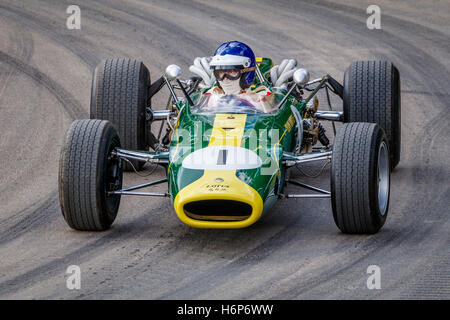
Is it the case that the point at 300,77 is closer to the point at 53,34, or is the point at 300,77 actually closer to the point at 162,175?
the point at 162,175

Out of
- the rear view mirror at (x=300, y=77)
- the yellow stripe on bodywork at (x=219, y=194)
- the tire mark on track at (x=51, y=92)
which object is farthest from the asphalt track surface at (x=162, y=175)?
the rear view mirror at (x=300, y=77)

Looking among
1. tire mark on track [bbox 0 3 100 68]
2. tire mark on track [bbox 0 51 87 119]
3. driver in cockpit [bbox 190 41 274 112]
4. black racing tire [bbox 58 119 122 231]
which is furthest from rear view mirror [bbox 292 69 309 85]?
tire mark on track [bbox 0 3 100 68]

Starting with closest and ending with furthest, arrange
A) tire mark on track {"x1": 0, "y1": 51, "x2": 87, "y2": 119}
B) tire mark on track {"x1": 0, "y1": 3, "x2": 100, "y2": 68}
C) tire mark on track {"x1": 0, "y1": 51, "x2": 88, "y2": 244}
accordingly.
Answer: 1. tire mark on track {"x1": 0, "y1": 51, "x2": 88, "y2": 244}
2. tire mark on track {"x1": 0, "y1": 51, "x2": 87, "y2": 119}
3. tire mark on track {"x1": 0, "y1": 3, "x2": 100, "y2": 68}

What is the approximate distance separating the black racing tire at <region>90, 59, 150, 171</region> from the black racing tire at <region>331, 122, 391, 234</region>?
140 inches

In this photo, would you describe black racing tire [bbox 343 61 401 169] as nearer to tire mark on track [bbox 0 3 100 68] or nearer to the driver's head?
Result: the driver's head

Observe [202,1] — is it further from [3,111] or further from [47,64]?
[3,111]

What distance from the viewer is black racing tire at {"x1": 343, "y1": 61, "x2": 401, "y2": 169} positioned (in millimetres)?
12484

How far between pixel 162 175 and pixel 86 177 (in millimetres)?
3101

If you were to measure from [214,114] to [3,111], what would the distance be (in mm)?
6606

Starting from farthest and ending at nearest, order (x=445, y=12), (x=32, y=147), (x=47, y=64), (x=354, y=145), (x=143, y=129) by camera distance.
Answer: (x=445, y=12) → (x=47, y=64) → (x=32, y=147) → (x=143, y=129) → (x=354, y=145)

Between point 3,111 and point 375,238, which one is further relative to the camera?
point 3,111

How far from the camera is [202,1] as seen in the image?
23.3 metres

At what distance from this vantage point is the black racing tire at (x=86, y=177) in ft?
32.6

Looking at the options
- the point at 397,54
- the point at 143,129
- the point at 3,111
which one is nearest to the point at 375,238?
the point at 143,129
